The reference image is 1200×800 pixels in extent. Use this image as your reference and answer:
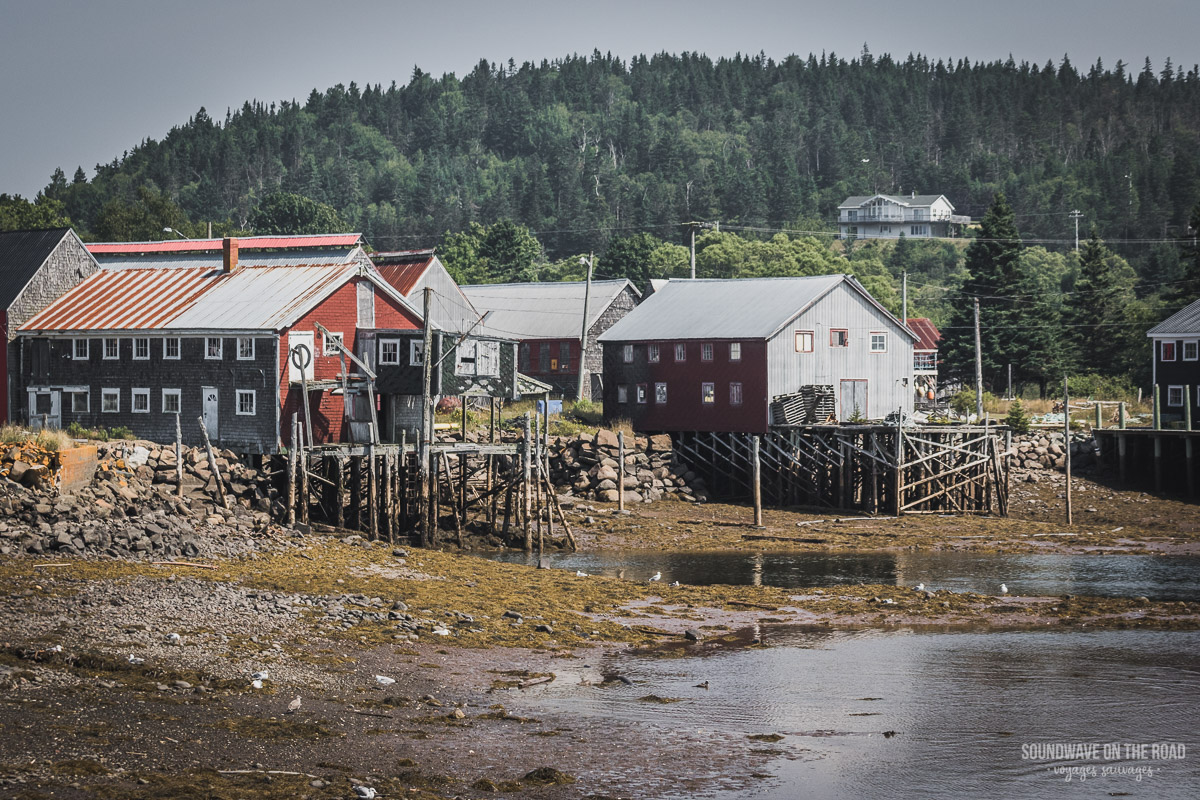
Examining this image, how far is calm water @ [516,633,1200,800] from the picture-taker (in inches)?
758

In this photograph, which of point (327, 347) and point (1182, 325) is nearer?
point (327, 347)

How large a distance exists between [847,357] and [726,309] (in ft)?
20.0

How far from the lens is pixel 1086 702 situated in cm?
2378

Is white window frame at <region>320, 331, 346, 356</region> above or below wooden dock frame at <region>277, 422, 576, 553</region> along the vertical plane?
above

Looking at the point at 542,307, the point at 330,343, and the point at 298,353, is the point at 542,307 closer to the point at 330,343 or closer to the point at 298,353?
the point at 330,343

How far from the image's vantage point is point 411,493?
46.8 meters

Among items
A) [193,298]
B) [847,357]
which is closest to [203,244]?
[193,298]

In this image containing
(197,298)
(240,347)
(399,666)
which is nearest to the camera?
(399,666)

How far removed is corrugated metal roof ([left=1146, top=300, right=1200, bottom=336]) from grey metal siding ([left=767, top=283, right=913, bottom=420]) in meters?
13.5

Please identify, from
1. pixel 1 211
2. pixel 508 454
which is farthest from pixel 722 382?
Result: pixel 1 211

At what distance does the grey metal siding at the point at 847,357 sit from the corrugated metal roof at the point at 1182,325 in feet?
44.1

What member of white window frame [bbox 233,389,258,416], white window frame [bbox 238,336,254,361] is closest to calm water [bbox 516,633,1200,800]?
white window frame [bbox 233,389,258,416]

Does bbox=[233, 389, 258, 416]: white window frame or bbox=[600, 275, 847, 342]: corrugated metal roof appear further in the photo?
bbox=[600, 275, 847, 342]: corrugated metal roof

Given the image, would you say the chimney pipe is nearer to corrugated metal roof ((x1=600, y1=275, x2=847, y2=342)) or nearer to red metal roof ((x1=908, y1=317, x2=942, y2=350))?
corrugated metal roof ((x1=600, y1=275, x2=847, y2=342))
